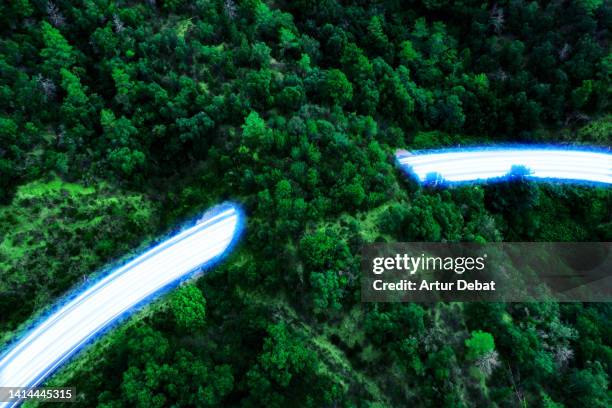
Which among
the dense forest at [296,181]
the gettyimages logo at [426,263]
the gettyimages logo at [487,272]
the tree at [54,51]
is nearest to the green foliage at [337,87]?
the dense forest at [296,181]

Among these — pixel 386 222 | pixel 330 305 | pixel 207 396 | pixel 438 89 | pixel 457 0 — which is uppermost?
pixel 457 0

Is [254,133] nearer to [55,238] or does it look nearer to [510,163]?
[55,238]

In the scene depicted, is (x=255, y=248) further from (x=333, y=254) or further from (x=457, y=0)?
(x=457, y=0)

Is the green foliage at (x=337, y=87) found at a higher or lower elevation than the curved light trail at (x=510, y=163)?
higher

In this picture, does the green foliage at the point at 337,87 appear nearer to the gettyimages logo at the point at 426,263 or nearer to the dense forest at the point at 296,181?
the dense forest at the point at 296,181

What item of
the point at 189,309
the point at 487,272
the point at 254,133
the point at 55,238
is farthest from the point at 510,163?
the point at 55,238

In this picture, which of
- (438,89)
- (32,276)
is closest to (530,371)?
(438,89)
